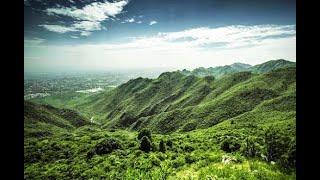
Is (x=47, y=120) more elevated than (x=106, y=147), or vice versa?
(x=106, y=147)

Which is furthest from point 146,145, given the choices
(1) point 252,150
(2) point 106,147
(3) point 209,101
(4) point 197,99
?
(4) point 197,99

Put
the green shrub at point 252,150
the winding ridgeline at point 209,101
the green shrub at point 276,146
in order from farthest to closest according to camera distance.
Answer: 1. the winding ridgeline at point 209,101
2. the green shrub at point 252,150
3. the green shrub at point 276,146

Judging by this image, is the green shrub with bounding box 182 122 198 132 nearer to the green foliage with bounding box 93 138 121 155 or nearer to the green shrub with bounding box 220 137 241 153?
the green foliage with bounding box 93 138 121 155

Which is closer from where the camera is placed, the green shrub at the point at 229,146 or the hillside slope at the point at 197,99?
the green shrub at the point at 229,146

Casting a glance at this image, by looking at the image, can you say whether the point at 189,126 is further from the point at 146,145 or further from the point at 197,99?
the point at 146,145

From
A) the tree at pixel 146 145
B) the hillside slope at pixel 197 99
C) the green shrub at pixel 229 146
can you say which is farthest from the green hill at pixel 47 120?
the green shrub at pixel 229 146

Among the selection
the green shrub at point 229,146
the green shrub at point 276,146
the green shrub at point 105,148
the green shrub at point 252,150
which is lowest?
the green shrub at point 105,148

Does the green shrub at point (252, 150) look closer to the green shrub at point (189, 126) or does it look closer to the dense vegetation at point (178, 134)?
the dense vegetation at point (178, 134)
